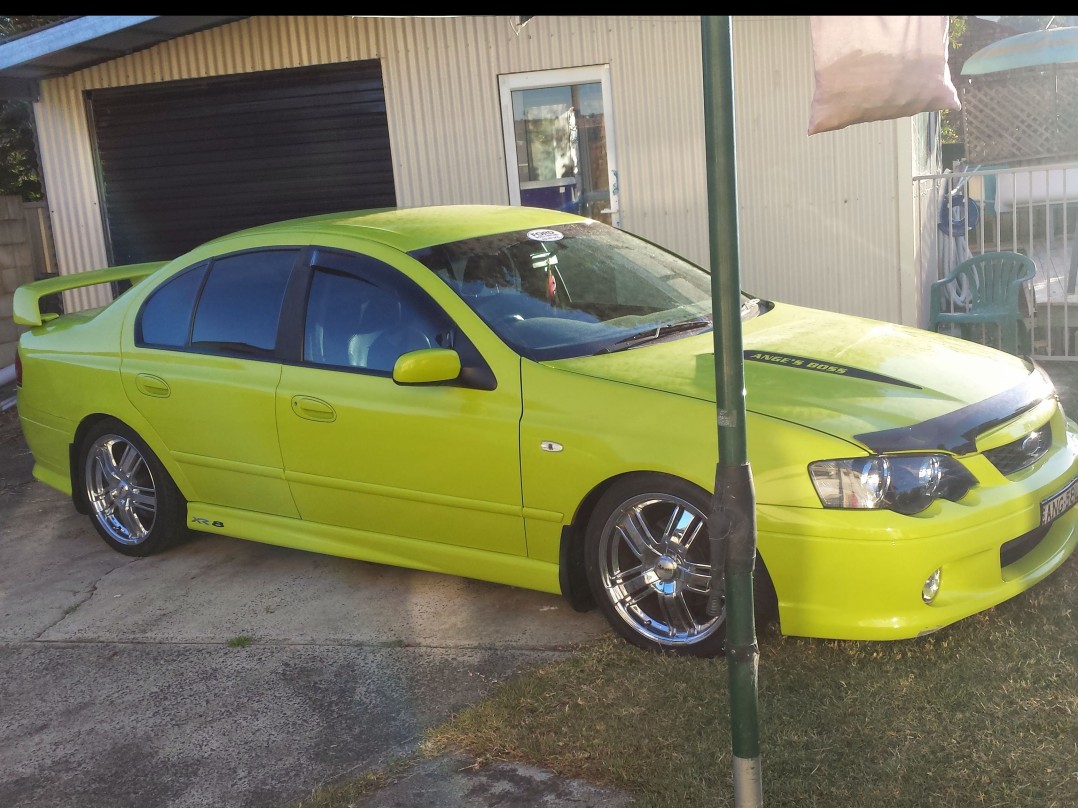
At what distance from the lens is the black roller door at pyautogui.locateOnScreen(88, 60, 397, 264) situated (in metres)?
9.86

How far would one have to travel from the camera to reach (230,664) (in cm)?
483

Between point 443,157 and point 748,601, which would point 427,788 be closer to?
point 748,601

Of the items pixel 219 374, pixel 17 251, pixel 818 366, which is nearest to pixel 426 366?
pixel 219 374

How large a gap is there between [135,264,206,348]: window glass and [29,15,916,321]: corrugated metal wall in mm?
4080

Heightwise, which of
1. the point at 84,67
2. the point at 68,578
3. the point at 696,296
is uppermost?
the point at 84,67

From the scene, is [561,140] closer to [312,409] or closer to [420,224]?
[420,224]

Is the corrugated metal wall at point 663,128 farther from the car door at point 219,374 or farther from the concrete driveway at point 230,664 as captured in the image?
the concrete driveway at point 230,664

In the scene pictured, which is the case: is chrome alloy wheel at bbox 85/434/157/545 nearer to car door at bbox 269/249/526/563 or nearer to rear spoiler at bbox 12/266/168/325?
rear spoiler at bbox 12/266/168/325

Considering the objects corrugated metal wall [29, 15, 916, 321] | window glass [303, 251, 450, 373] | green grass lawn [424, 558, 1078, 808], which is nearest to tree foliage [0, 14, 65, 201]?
corrugated metal wall [29, 15, 916, 321]

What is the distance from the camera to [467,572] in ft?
16.2

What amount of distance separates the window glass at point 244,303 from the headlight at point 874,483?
2.55 meters

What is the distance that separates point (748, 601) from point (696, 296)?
2.76 meters

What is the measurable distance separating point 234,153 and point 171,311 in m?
4.74

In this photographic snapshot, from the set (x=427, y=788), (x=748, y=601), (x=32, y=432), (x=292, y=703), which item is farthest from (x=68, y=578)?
(x=748, y=601)
